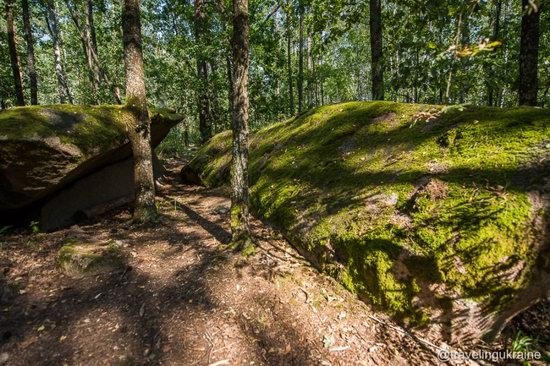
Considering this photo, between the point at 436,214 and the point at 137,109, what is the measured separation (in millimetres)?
5673

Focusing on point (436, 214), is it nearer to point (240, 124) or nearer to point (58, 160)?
point (240, 124)

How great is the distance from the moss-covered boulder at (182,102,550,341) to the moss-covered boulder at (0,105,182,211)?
4.15 metres

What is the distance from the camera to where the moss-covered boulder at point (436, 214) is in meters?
2.85

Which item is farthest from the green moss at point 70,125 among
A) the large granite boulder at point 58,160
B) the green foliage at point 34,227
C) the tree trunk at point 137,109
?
the green foliage at point 34,227

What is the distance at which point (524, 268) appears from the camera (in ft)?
9.04

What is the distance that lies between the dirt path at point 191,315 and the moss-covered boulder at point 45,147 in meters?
1.39

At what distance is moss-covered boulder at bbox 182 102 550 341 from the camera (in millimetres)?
2850

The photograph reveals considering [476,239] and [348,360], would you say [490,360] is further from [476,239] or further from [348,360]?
[348,360]

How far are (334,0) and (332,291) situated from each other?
248 inches

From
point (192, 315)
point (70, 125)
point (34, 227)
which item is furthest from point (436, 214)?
point (34, 227)

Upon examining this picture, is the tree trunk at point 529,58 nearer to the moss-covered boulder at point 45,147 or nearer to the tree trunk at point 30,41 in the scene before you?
the moss-covered boulder at point 45,147

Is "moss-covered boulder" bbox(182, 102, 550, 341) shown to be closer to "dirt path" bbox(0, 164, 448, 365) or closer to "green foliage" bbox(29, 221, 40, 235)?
"dirt path" bbox(0, 164, 448, 365)

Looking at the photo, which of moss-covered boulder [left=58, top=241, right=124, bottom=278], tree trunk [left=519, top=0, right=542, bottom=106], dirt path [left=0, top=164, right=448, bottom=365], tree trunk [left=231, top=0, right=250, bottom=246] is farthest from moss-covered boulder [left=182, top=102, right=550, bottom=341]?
moss-covered boulder [left=58, top=241, right=124, bottom=278]

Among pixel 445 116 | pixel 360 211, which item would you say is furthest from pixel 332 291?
pixel 445 116
